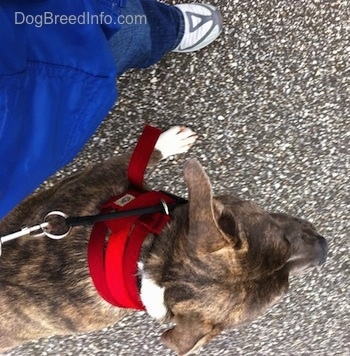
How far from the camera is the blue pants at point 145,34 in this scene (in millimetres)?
2113

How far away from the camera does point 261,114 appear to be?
299 centimetres

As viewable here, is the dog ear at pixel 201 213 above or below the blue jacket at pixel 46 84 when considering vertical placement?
below

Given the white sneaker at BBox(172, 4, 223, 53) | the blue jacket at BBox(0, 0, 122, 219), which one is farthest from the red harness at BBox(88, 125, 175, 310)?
the white sneaker at BBox(172, 4, 223, 53)

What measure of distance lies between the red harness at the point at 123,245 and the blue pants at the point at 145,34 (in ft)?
1.43

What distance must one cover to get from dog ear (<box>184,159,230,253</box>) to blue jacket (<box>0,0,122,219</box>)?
35 cm

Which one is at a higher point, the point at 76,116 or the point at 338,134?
the point at 76,116

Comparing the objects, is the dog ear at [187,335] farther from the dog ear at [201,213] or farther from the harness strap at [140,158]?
the harness strap at [140,158]

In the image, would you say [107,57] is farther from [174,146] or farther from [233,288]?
[174,146]

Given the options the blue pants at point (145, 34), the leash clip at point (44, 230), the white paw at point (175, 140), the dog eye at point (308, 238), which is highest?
the blue pants at point (145, 34)

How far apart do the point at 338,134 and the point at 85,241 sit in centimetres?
161

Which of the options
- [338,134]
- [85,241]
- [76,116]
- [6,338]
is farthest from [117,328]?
[76,116]

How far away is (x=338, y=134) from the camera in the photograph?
305 centimetres

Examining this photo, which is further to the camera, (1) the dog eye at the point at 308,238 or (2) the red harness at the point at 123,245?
(1) the dog eye at the point at 308,238

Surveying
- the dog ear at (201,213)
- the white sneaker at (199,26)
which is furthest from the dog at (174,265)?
the white sneaker at (199,26)
